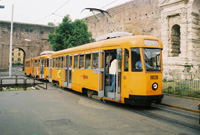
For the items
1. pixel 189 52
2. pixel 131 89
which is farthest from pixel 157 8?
pixel 131 89

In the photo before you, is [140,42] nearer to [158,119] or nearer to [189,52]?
[158,119]

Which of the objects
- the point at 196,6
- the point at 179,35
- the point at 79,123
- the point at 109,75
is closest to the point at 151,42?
the point at 109,75

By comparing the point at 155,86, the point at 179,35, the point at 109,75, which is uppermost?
the point at 179,35

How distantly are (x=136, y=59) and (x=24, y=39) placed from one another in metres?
39.4

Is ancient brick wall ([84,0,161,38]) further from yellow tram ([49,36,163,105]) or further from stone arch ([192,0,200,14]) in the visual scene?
yellow tram ([49,36,163,105])

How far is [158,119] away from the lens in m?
6.52

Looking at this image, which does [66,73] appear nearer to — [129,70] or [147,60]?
[129,70]

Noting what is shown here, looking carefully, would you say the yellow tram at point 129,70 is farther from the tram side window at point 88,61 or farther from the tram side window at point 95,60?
the tram side window at point 88,61

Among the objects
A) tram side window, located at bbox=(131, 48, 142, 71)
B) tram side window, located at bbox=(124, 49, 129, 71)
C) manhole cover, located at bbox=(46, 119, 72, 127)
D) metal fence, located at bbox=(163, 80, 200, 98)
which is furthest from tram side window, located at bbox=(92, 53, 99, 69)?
metal fence, located at bbox=(163, 80, 200, 98)

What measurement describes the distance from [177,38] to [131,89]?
14.5m

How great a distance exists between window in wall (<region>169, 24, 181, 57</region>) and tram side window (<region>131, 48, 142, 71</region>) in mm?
13138

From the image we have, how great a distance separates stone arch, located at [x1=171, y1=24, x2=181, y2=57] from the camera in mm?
19922

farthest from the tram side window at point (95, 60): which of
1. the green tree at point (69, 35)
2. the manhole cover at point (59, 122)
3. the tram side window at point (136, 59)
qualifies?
the green tree at point (69, 35)

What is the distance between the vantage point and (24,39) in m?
43.0
